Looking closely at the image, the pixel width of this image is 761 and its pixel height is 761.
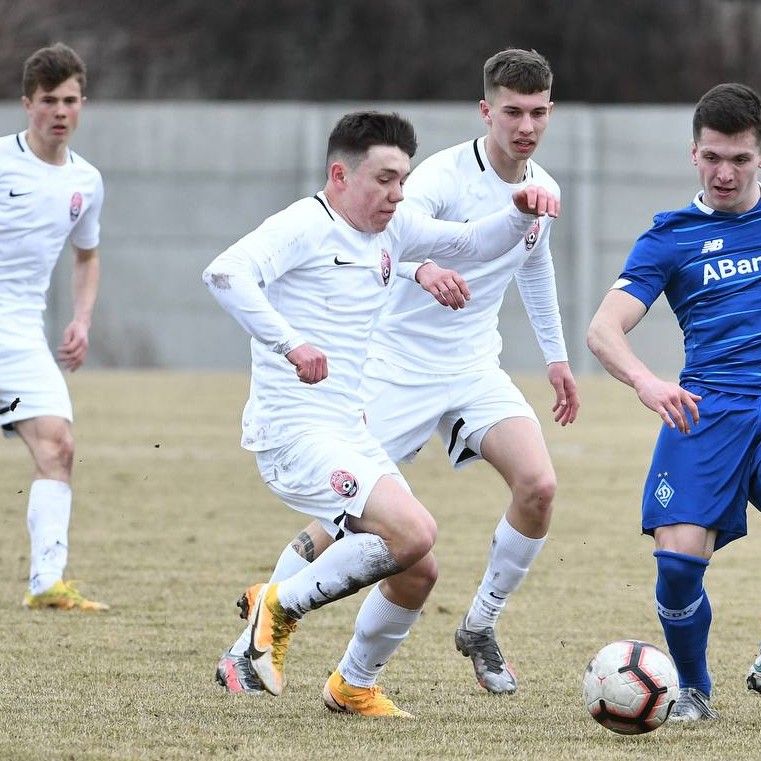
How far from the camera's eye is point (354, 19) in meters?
36.3

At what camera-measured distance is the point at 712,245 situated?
5168mm

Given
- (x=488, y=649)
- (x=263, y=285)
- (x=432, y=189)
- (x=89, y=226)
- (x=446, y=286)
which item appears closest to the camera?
(x=263, y=285)

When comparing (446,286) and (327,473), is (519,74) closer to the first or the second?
(446,286)

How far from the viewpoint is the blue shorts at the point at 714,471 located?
16.4 feet

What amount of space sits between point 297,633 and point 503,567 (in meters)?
1.06

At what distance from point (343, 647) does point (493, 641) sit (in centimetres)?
76

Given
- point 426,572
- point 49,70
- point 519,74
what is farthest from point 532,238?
point 49,70

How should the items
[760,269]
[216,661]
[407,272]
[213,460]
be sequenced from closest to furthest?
1. [760,269]
2. [407,272]
3. [216,661]
4. [213,460]

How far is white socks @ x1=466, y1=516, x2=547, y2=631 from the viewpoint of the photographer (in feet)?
19.9

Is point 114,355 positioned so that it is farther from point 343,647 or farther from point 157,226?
point 343,647

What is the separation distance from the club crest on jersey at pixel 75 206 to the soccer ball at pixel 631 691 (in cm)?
381

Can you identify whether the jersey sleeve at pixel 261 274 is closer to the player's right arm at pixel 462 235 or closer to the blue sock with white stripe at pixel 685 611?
the player's right arm at pixel 462 235

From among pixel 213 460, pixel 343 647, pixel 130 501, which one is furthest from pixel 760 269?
pixel 213 460

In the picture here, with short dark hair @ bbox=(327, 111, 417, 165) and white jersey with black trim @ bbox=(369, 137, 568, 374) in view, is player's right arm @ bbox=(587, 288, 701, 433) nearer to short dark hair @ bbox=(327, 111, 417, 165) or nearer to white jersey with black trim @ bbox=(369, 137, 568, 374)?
short dark hair @ bbox=(327, 111, 417, 165)
